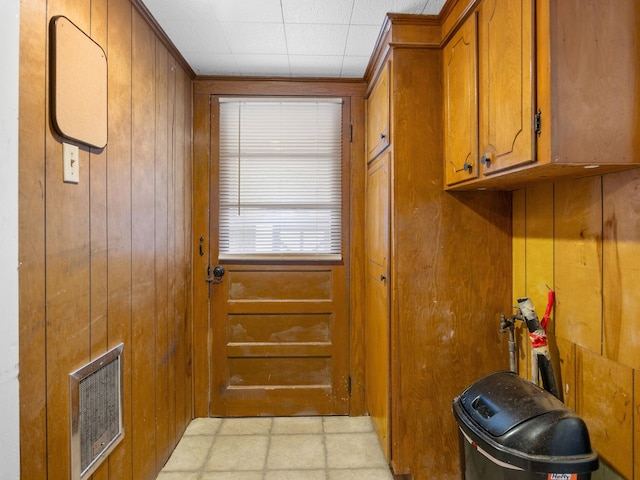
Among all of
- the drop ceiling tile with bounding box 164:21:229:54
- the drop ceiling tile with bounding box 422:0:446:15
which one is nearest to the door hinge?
the drop ceiling tile with bounding box 422:0:446:15

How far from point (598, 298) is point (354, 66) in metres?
1.88

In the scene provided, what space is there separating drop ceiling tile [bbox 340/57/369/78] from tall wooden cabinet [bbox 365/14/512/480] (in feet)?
1.44

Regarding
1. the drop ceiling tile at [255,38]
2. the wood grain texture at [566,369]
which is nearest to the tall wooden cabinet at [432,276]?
the wood grain texture at [566,369]

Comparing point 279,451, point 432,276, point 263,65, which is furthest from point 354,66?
point 279,451

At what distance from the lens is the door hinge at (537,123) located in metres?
1.14

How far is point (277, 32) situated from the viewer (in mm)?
2021

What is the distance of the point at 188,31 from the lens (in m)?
2.01

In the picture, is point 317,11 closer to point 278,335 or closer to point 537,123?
point 537,123

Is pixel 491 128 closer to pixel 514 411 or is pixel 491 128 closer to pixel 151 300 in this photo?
pixel 514 411

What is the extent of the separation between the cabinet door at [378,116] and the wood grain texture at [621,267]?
3.44 ft

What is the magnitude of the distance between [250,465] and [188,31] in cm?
238

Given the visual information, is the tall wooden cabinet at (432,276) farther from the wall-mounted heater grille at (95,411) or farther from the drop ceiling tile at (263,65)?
the wall-mounted heater grille at (95,411)

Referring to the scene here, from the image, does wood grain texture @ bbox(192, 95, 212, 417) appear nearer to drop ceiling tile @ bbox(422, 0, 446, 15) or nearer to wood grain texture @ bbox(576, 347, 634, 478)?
drop ceiling tile @ bbox(422, 0, 446, 15)

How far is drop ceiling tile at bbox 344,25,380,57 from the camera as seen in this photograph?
6.55 feet
